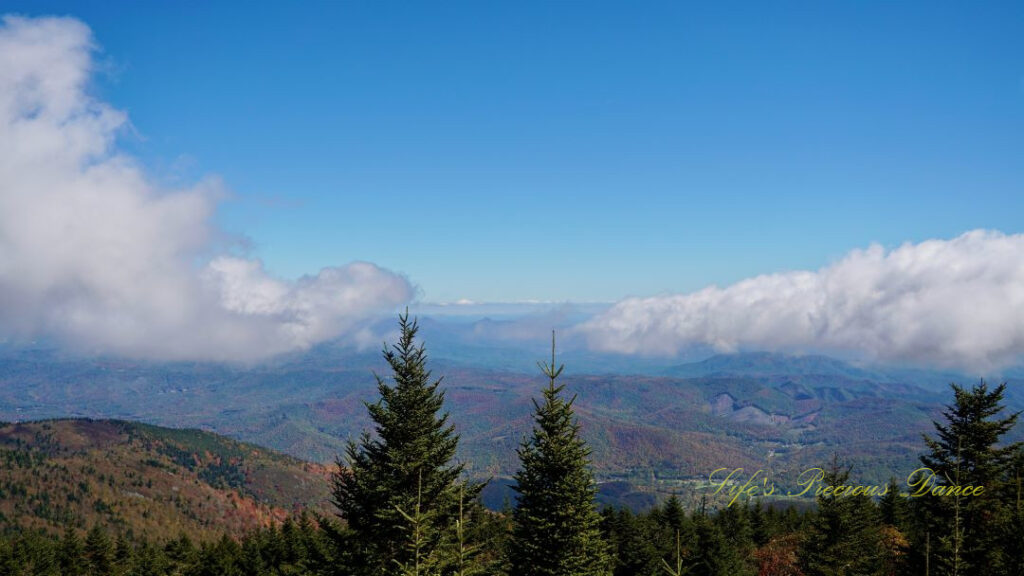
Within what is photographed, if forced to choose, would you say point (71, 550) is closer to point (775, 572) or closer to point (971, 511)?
point (775, 572)

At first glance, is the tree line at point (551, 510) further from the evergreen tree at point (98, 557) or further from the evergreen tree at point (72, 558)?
the evergreen tree at point (72, 558)

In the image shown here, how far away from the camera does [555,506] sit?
22.2m

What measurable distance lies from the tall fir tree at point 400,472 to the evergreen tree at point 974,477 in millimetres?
27806

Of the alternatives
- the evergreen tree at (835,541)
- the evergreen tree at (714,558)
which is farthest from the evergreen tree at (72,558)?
the evergreen tree at (835,541)

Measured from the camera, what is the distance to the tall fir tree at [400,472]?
2231cm

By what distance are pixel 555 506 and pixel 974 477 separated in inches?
1112

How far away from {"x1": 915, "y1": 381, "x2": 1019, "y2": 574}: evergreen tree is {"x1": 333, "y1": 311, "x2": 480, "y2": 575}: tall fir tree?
27806 mm

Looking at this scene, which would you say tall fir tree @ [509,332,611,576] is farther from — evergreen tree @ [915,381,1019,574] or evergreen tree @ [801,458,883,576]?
evergreen tree @ [801,458,883,576]

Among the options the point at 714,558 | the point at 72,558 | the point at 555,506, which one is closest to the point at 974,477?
the point at 555,506

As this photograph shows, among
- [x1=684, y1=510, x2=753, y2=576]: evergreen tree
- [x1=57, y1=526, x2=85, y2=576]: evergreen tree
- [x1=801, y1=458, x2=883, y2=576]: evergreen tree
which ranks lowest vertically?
[x1=57, y1=526, x2=85, y2=576]: evergreen tree

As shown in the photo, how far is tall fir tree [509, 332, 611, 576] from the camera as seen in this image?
71.7ft

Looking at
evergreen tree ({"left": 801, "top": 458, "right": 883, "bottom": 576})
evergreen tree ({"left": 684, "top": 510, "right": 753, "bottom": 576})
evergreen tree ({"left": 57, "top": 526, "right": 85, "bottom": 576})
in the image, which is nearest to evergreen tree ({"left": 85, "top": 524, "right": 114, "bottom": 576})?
evergreen tree ({"left": 57, "top": 526, "right": 85, "bottom": 576})

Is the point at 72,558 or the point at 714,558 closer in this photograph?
the point at 714,558

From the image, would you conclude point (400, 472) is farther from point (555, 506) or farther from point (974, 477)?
point (974, 477)
